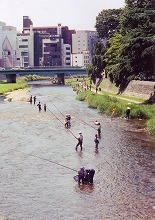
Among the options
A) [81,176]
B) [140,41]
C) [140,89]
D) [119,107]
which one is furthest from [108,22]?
[81,176]

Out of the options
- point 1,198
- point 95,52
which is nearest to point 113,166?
point 1,198

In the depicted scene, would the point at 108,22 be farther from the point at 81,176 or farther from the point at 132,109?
the point at 81,176

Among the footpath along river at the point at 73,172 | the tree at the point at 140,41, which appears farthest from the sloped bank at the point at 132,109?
the tree at the point at 140,41

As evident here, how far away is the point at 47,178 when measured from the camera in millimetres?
31656

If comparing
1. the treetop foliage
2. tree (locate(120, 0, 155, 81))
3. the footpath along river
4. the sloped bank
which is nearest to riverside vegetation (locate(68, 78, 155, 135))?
the sloped bank

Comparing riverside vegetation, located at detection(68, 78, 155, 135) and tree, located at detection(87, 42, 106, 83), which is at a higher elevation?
tree, located at detection(87, 42, 106, 83)

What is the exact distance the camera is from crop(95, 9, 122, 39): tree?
395ft

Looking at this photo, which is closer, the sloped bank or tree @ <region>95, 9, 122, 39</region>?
the sloped bank

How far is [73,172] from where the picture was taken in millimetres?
33219

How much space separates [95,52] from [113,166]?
80629 millimetres

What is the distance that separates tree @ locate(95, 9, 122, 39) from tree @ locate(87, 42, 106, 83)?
430 inches

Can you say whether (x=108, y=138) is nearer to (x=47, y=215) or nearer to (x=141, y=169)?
(x=141, y=169)

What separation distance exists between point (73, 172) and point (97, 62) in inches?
3100

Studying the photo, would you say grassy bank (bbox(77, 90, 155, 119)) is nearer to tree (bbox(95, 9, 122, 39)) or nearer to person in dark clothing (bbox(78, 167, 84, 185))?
person in dark clothing (bbox(78, 167, 84, 185))
